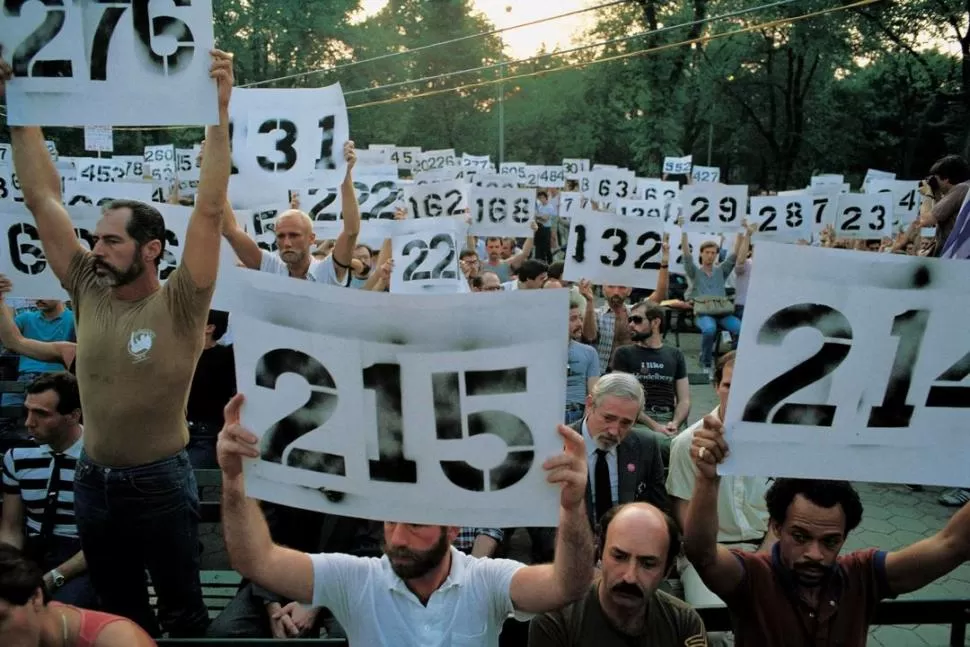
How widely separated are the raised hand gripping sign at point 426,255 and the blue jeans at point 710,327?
4581 millimetres

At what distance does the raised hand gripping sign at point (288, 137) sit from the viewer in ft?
17.6

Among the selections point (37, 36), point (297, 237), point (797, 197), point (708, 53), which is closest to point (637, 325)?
point (297, 237)

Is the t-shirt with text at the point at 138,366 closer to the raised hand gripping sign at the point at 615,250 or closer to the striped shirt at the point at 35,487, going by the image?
the striped shirt at the point at 35,487

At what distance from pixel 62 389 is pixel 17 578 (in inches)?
64.6

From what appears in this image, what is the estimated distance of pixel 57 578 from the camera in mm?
3451

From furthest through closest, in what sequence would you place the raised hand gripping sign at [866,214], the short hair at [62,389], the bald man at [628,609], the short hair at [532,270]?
the raised hand gripping sign at [866,214] < the short hair at [532,270] < the short hair at [62,389] < the bald man at [628,609]

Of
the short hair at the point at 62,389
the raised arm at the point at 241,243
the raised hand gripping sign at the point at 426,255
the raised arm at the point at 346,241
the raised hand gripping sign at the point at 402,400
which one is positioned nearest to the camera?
the raised hand gripping sign at the point at 402,400

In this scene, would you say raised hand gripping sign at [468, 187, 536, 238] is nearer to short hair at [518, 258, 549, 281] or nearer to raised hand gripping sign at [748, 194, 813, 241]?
short hair at [518, 258, 549, 281]

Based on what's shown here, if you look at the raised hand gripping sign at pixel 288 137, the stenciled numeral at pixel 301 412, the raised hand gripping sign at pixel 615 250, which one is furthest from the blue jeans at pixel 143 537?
the raised hand gripping sign at pixel 615 250

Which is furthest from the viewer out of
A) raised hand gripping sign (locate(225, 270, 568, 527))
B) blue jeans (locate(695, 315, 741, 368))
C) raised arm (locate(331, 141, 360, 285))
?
blue jeans (locate(695, 315, 741, 368))

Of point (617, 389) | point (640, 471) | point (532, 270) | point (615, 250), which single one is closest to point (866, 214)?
point (532, 270)

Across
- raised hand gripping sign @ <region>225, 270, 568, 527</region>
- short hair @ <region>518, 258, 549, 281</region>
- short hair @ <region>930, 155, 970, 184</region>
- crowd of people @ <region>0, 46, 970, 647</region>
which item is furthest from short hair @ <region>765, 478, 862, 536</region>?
short hair @ <region>518, 258, 549, 281</region>

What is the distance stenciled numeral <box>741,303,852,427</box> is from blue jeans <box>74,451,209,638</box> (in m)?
2.08

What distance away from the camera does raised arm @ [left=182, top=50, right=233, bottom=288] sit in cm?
280
